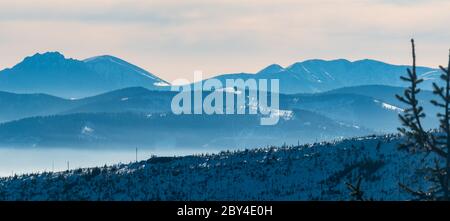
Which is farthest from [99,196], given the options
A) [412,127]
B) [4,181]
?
[412,127]

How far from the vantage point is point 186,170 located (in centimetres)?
12381

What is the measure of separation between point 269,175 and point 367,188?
1804 cm

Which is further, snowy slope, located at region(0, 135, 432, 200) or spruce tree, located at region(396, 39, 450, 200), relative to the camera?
snowy slope, located at region(0, 135, 432, 200)

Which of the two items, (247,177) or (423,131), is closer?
(423,131)

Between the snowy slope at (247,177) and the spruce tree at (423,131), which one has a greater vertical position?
the spruce tree at (423,131)

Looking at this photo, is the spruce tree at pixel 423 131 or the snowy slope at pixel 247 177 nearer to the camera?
the spruce tree at pixel 423 131

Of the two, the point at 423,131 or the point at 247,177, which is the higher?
the point at 423,131

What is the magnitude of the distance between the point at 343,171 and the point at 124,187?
92.2 ft

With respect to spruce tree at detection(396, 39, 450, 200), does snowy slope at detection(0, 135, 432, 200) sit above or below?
below
